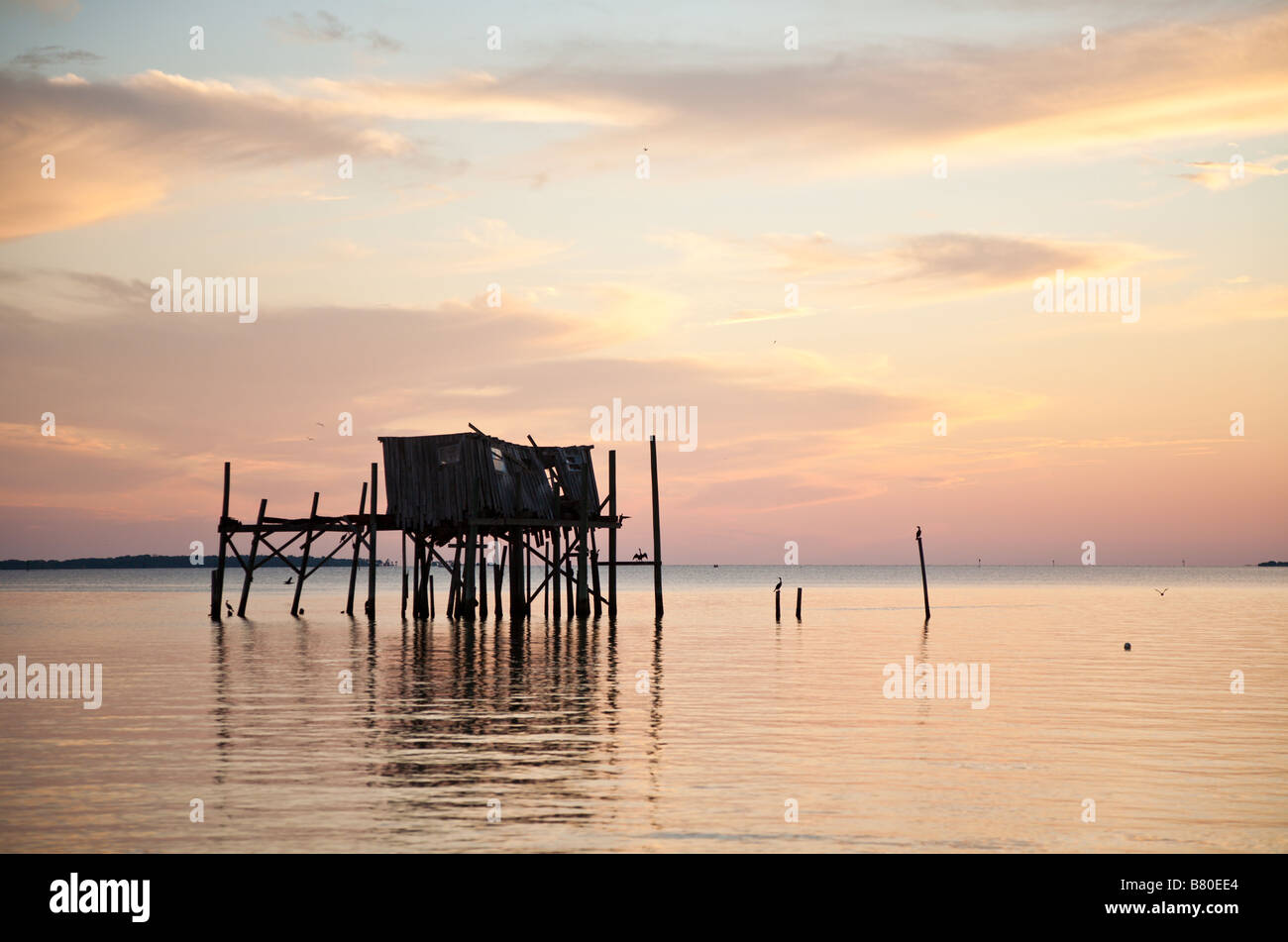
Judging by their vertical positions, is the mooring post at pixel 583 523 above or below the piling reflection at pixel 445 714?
above

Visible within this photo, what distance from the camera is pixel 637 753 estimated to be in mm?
17031

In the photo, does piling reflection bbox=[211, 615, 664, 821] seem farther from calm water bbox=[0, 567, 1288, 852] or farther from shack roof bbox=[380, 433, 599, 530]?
shack roof bbox=[380, 433, 599, 530]

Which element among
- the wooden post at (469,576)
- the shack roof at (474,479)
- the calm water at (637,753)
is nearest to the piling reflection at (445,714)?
the calm water at (637,753)

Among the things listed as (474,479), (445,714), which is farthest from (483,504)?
(445,714)

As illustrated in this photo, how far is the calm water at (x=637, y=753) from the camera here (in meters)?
12.4

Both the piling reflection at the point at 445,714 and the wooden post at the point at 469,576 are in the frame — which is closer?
the piling reflection at the point at 445,714

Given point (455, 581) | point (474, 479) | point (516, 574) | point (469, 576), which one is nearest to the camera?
point (474, 479)

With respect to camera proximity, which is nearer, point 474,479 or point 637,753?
point 637,753

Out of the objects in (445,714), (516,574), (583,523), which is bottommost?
(445,714)

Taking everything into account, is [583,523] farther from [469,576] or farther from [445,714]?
[445,714]

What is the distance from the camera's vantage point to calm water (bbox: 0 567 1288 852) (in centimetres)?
1235

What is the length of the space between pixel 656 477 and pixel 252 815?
3395 centimetres

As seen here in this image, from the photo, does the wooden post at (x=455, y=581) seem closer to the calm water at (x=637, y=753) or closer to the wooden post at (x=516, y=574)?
the wooden post at (x=516, y=574)
